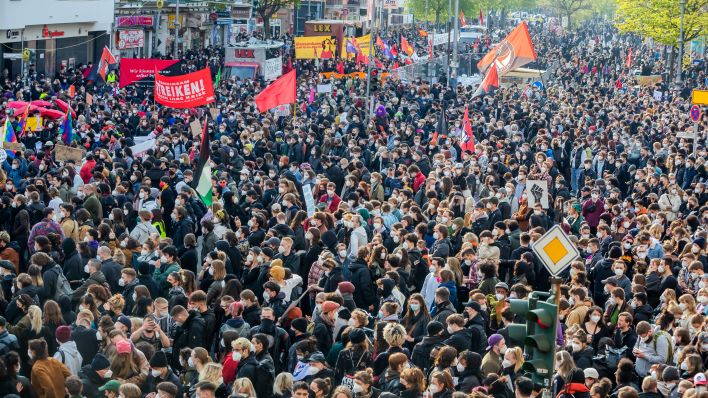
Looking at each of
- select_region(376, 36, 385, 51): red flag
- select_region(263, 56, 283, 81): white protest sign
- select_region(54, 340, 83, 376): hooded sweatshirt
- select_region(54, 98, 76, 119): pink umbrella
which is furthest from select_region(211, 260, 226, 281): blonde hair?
select_region(376, 36, 385, 51): red flag

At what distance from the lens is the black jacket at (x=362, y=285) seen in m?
15.5

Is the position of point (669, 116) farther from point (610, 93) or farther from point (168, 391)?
point (168, 391)

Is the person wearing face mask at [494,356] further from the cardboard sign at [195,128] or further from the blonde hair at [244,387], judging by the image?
the cardboard sign at [195,128]

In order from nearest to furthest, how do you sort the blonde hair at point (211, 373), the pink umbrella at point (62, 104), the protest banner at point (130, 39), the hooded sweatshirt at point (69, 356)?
the blonde hair at point (211, 373) < the hooded sweatshirt at point (69, 356) < the pink umbrella at point (62, 104) < the protest banner at point (130, 39)

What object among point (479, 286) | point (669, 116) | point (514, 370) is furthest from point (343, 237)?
point (669, 116)

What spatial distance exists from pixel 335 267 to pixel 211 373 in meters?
4.18

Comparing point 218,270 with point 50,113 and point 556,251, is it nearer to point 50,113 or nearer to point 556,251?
point 556,251

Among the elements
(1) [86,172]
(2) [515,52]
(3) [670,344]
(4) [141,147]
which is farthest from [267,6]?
(3) [670,344]

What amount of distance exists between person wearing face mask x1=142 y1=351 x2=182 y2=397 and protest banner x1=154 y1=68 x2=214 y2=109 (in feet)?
58.4

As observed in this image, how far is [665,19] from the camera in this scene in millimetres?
60438

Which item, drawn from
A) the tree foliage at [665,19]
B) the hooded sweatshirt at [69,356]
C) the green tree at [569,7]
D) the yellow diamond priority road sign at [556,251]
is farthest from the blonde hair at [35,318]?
the green tree at [569,7]

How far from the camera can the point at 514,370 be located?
39.9 ft

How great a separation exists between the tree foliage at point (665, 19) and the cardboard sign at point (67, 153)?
40.1m

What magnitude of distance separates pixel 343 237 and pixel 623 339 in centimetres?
545
